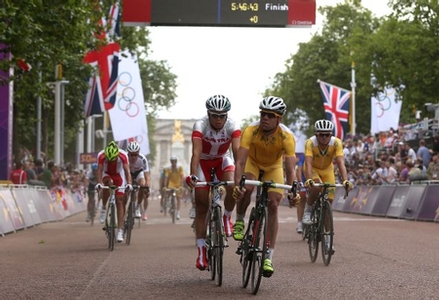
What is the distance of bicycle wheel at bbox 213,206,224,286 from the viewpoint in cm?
1105

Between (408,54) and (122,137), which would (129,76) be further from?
(408,54)

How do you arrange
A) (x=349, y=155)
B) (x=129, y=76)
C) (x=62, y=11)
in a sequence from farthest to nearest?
(x=129, y=76), (x=349, y=155), (x=62, y=11)

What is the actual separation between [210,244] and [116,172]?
7444 millimetres

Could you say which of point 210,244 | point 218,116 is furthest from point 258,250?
point 218,116

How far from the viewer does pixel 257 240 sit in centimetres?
1045

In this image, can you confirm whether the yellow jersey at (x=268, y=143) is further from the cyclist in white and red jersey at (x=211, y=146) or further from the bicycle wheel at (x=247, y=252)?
the bicycle wheel at (x=247, y=252)

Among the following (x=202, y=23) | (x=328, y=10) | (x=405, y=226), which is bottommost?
(x=405, y=226)

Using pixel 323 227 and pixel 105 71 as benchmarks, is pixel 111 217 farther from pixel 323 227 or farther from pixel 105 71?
pixel 105 71

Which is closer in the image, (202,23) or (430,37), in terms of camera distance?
(202,23)

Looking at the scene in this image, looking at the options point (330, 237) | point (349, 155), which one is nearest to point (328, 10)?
point (349, 155)

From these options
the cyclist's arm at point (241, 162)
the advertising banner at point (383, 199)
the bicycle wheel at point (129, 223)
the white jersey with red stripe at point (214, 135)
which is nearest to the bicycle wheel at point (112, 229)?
the bicycle wheel at point (129, 223)

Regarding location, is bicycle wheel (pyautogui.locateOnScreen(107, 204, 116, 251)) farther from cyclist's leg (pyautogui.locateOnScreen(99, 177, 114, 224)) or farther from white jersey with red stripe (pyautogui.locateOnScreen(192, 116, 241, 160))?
white jersey with red stripe (pyautogui.locateOnScreen(192, 116, 241, 160))

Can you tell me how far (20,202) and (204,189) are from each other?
13650 mm

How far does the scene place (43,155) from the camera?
45188 millimetres
